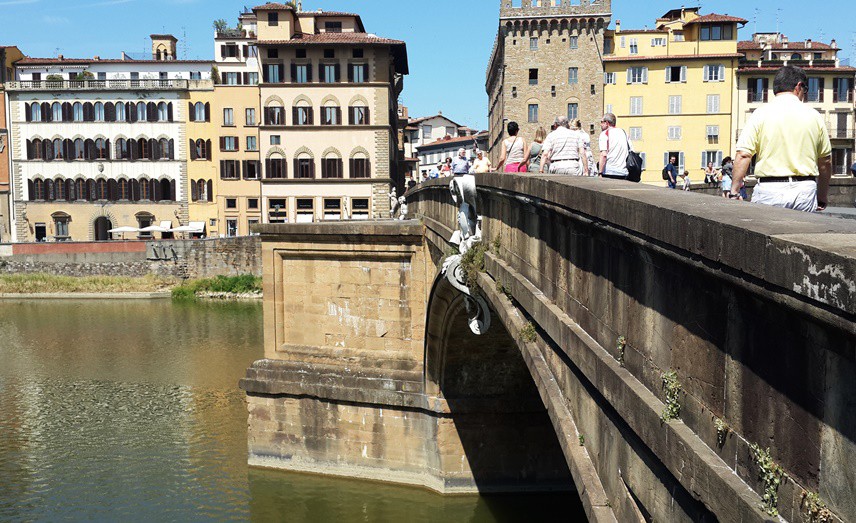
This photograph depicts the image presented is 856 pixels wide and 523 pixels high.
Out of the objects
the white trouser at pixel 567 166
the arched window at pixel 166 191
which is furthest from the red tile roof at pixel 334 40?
the white trouser at pixel 567 166

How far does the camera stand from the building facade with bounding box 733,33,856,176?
49.9 metres

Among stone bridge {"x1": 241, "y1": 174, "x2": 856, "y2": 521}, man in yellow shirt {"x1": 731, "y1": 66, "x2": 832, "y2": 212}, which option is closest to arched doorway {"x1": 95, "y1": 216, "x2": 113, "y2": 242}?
stone bridge {"x1": 241, "y1": 174, "x2": 856, "y2": 521}

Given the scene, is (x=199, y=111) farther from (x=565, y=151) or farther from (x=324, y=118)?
(x=565, y=151)

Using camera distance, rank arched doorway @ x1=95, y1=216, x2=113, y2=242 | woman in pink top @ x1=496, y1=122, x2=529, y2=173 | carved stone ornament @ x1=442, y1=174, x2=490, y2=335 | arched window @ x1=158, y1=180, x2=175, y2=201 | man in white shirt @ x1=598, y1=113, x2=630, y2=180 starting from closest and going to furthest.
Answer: man in white shirt @ x1=598, y1=113, x2=630, y2=180, carved stone ornament @ x1=442, y1=174, x2=490, y2=335, woman in pink top @ x1=496, y1=122, x2=529, y2=173, arched window @ x1=158, y1=180, x2=175, y2=201, arched doorway @ x1=95, y1=216, x2=113, y2=242

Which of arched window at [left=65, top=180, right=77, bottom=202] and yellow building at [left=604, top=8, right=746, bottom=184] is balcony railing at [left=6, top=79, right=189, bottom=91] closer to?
arched window at [left=65, top=180, right=77, bottom=202]

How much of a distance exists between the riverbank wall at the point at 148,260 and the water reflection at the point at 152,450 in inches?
698

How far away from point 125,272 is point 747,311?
55.1 meters

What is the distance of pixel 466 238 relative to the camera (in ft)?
40.7

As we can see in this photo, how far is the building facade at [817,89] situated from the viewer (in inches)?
1966

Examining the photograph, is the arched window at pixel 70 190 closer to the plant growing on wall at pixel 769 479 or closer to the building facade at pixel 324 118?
the building facade at pixel 324 118

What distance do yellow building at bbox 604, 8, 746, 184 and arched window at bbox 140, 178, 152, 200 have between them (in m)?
31.8

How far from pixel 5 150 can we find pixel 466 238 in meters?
59.0

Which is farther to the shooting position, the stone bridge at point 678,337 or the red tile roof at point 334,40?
the red tile roof at point 334,40

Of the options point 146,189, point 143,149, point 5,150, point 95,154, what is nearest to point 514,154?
point 143,149
